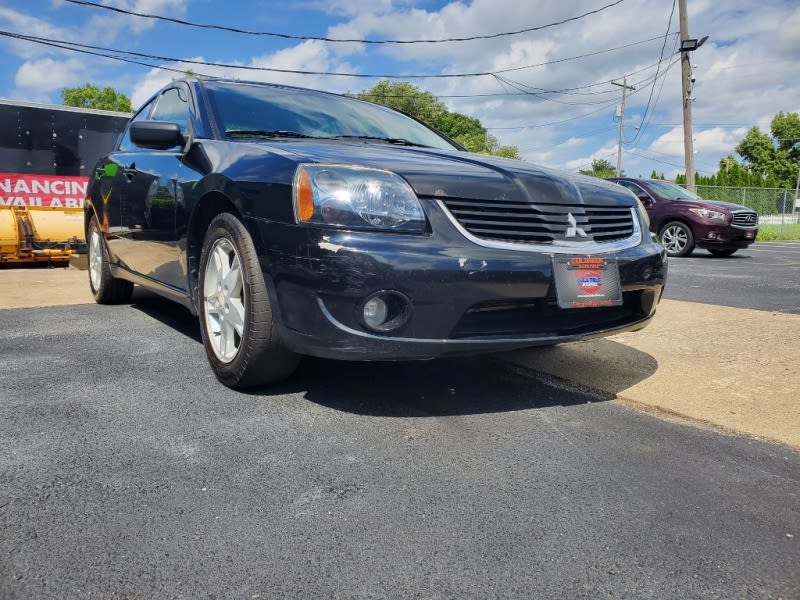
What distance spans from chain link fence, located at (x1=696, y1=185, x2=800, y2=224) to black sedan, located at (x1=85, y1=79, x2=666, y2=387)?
28.5 meters

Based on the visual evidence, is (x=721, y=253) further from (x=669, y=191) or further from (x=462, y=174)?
(x=462, y=174)

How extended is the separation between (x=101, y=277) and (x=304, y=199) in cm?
328

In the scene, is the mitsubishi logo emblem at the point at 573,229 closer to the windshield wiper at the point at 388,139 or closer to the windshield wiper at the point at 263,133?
the windshield wiper at the point at 388,139

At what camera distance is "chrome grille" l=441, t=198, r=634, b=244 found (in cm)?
248

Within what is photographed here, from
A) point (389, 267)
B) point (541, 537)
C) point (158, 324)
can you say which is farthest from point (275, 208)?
point (158, 324)

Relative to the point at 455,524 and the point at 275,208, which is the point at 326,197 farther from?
the point at 455,524

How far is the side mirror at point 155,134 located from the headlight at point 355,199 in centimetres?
115

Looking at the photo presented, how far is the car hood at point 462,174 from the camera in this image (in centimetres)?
249

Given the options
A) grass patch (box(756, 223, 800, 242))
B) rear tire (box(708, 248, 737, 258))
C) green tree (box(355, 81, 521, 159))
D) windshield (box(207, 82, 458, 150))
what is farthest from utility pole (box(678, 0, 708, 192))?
green tree (box(355, 81, 521, 159))

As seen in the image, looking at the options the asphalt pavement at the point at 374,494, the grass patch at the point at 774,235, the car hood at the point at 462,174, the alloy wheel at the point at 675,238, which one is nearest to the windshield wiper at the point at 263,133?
the car hood at the point at 462,174

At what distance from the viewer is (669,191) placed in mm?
12172

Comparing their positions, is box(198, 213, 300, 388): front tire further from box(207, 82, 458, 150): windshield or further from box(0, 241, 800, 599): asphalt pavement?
box(207, 82, 458, 150): windshield

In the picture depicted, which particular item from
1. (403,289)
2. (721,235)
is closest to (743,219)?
→ (721,235)

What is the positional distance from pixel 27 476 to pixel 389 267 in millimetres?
1304
